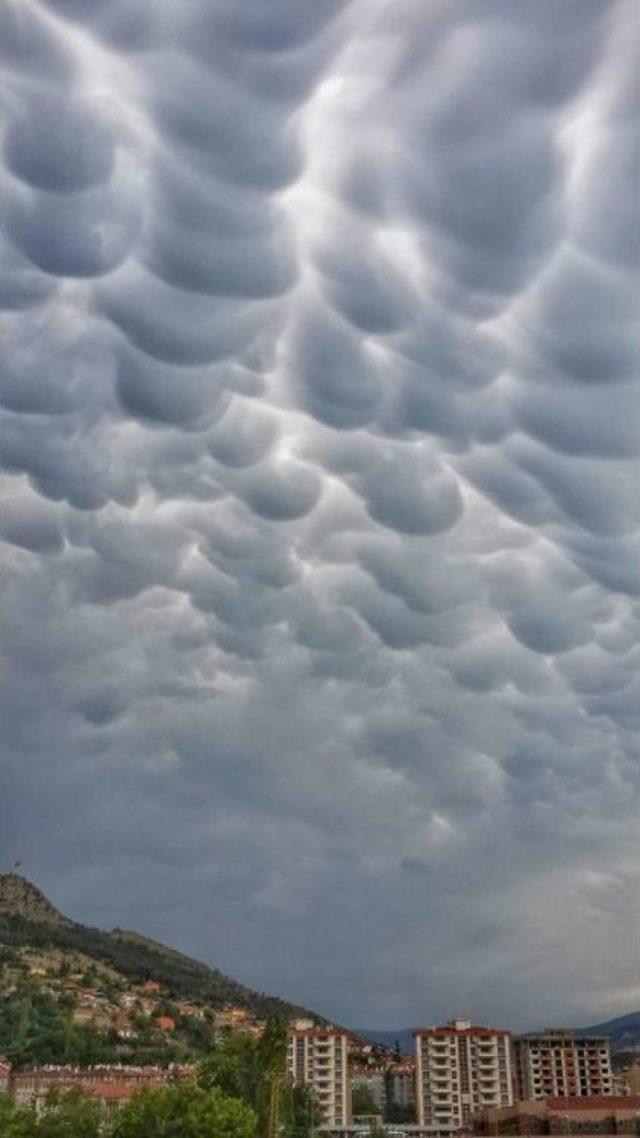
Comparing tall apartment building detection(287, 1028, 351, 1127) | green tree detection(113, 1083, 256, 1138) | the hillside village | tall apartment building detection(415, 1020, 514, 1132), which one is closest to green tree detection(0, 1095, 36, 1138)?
green tree detection(113, 1083, 256, 1138)

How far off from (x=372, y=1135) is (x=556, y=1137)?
4.28 metres

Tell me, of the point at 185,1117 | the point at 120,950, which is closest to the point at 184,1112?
the point at 185,1117

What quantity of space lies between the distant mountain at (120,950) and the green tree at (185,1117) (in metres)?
28.7

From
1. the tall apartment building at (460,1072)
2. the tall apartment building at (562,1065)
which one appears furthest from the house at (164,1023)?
the tall apartment building at (562,1065)

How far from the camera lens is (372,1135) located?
27125 millimetres

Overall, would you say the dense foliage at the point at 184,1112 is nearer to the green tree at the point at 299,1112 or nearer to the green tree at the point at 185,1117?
the green tree at the point at 185,1117

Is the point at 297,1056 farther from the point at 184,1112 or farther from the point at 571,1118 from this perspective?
the point at 184,1112

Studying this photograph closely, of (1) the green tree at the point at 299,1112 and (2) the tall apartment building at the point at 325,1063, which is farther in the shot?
(2) the tall apartment building at the point at 325,1063

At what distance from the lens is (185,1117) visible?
1859 cm

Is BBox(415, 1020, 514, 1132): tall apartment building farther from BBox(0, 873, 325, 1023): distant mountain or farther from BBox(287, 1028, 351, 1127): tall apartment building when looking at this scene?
BBox(0, 873, 325, 1023): distant mountain

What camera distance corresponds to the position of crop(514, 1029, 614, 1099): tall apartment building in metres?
36.7

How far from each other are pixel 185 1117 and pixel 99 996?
25.7 m

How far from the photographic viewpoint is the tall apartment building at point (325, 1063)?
1430 inches

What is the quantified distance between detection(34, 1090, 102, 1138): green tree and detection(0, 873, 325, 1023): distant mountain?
27.5 metres
